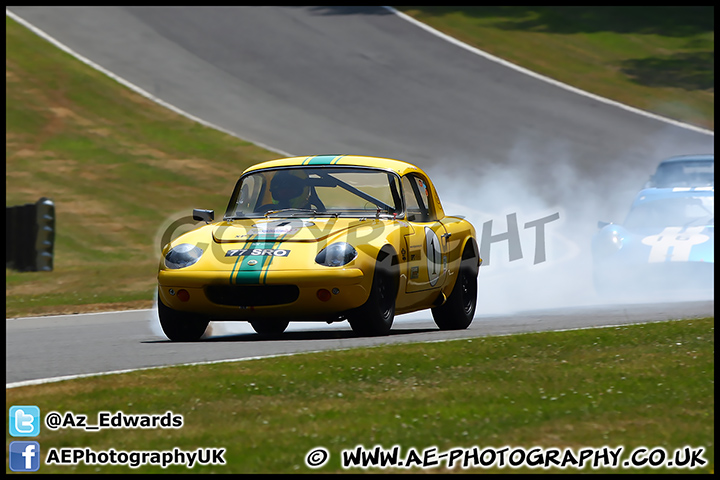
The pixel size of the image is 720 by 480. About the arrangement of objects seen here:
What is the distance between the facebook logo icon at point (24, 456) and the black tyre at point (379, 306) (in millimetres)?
4030

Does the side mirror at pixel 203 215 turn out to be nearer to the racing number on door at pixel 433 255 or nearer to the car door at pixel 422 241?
the car door at pixel 422 241

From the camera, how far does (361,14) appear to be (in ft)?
120

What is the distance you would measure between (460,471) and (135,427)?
1.91 metres

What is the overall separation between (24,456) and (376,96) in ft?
81.6

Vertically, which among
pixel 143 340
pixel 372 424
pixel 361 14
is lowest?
pixel 143 340

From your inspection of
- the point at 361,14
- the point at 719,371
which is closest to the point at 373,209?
the point at 719,371

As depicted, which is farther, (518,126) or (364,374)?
(518,126)

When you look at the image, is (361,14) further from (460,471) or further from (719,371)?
(460,471)

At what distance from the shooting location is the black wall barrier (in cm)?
1767

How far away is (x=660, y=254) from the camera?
14031mm

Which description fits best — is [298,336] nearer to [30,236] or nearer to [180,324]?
[180,324]

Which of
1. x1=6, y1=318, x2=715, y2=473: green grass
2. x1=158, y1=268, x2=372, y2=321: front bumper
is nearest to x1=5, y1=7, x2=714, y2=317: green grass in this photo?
x1=158, y1=268, x2=372, y2=321: front bumper
